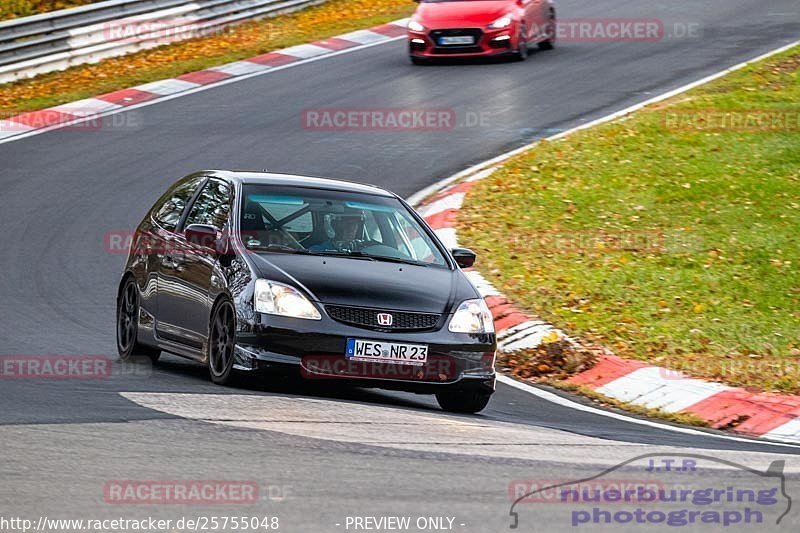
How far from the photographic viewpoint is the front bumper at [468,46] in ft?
82.1

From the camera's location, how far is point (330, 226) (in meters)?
10.3

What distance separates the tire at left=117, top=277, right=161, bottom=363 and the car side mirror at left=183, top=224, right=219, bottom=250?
1066 mm

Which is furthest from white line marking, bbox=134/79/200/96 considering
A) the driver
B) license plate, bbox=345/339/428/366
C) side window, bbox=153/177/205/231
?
license plate, bbox=345/339/428/366

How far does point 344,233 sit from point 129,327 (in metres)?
2.15

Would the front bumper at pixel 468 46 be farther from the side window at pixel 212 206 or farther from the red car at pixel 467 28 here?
the side window at pixel 212 206

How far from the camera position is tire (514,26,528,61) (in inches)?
997

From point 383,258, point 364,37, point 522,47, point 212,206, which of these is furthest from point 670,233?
point 364,37

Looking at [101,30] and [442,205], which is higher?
[101,30]

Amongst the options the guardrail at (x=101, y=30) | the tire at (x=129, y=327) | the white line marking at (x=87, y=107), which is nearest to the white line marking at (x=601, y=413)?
the tire at (x=129, y=327)

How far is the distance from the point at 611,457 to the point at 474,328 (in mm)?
2359

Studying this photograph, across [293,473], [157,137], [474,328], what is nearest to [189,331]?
[474,328]

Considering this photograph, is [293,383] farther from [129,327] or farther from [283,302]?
[129,327]

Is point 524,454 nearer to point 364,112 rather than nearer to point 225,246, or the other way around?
point 225,246

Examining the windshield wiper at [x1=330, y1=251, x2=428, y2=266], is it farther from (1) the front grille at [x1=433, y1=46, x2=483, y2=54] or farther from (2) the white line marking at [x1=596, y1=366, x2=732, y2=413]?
(1) the front grille at [x1=433, y1=46, x2=483, y2=54]
